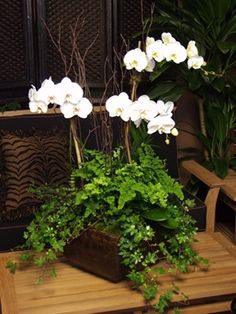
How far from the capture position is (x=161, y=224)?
1.84 m

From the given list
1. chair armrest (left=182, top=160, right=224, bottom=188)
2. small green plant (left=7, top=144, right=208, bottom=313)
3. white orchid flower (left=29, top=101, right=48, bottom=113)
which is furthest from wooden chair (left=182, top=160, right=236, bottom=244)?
white orchid flower (left=29, top=101, right=48, bottom=113)

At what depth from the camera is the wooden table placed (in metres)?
1.71

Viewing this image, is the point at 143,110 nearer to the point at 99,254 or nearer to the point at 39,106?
the point at 39,106

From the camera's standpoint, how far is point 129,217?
5.84ft

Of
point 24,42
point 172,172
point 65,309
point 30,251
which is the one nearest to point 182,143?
point 172,172

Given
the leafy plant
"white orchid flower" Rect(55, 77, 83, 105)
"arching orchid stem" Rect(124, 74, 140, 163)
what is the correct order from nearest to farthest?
"white orchid flower" Rect(55, 77, 83, 105), "arching orchid stem" Rect(124, 74, 140, 163), the leafy plant

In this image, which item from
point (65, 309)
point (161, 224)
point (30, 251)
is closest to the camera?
point (65, 309)

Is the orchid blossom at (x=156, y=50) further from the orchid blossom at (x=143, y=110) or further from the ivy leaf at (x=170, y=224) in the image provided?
the ivy leaf at (x=170, y=224)

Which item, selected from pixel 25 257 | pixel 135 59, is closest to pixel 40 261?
pixel 25 257

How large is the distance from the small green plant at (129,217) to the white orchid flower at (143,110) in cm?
18

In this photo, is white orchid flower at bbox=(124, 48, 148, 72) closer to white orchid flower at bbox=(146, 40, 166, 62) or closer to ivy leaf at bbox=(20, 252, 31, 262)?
white orchid flower at bbox=(146, 40, 166, 62)

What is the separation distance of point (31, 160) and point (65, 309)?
1.06 metres

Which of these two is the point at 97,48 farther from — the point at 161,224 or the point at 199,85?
the point at 161,224

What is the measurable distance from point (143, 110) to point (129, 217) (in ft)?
1.13
